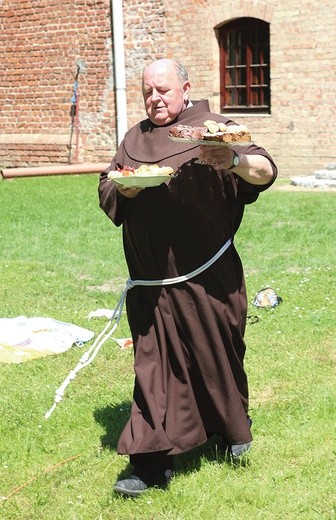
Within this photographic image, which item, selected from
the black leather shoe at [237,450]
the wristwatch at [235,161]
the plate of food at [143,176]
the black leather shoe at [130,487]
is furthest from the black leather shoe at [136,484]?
the wristwatch at [235,161]

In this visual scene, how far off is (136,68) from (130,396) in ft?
44.2

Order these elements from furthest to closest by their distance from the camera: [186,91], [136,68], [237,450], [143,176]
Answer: [136,68], [237,450], [186,91], [143,176]

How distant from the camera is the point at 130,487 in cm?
437

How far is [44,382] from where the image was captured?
6.18 meters

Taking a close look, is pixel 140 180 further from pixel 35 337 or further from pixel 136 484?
pixel 35 337

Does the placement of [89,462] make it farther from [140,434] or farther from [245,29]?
[245,29]

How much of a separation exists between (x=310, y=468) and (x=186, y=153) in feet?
5.54

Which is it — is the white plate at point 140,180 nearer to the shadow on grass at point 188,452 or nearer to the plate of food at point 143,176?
the plate of food at point 143,176

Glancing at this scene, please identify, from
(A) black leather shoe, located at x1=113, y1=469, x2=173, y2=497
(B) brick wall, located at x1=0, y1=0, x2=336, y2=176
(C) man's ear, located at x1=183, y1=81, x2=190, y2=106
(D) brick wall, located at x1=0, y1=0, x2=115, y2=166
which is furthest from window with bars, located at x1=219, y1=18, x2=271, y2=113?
(A) black leather shoe, located at x1=113, y1=469, x2=173, y2=497

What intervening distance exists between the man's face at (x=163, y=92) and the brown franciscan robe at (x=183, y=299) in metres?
0.06

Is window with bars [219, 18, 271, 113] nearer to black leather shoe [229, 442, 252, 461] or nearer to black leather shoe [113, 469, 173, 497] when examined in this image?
black leather shoe [229, 442, 252, 461]

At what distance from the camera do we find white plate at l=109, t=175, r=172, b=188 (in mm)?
4090

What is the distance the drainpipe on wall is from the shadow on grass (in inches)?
530

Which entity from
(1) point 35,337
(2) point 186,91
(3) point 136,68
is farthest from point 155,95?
(3) point 136,68
